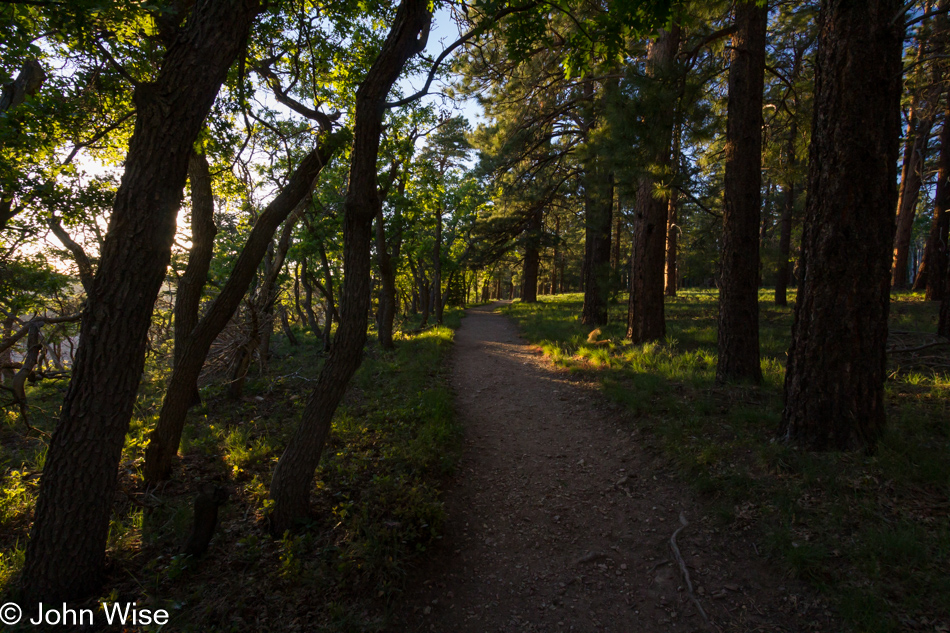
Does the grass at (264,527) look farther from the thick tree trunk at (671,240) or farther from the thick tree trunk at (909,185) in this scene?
the thick tree trunk at (909,185)

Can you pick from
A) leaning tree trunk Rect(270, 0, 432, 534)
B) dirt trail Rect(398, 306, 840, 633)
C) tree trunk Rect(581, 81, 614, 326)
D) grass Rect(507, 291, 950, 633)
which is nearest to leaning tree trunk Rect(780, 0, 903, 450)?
grass Rect(507, 291, 950, 633)

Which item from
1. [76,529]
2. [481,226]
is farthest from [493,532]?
[481,226]

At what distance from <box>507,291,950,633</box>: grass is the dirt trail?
224 millimetres

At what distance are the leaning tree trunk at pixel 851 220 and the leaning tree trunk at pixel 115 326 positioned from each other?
5.16 metres

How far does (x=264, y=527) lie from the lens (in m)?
3.61

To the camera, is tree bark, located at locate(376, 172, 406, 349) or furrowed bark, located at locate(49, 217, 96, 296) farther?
tree bark, located at locate(376, 172, 406, 349)

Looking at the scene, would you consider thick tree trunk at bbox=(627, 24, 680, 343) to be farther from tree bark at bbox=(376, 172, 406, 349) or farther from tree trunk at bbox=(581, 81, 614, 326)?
tree bark at bbox=(376, 172, 406, 349)

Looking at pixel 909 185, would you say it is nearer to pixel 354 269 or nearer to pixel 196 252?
pixel 354 269

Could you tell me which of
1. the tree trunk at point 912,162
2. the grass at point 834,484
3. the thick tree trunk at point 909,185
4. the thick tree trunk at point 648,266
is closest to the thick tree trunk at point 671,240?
the thick tree trunk at point 648,266

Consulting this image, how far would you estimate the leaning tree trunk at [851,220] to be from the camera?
12.0 ft

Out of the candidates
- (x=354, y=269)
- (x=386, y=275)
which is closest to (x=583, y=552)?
(x=354, y=269)

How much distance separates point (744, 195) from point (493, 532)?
570cm

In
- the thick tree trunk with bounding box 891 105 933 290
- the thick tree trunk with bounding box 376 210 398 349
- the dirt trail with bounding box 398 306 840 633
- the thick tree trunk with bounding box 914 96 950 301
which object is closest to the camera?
the dirt trail with bounding box 398 306 840 633

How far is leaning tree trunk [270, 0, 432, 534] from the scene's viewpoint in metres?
3.41
